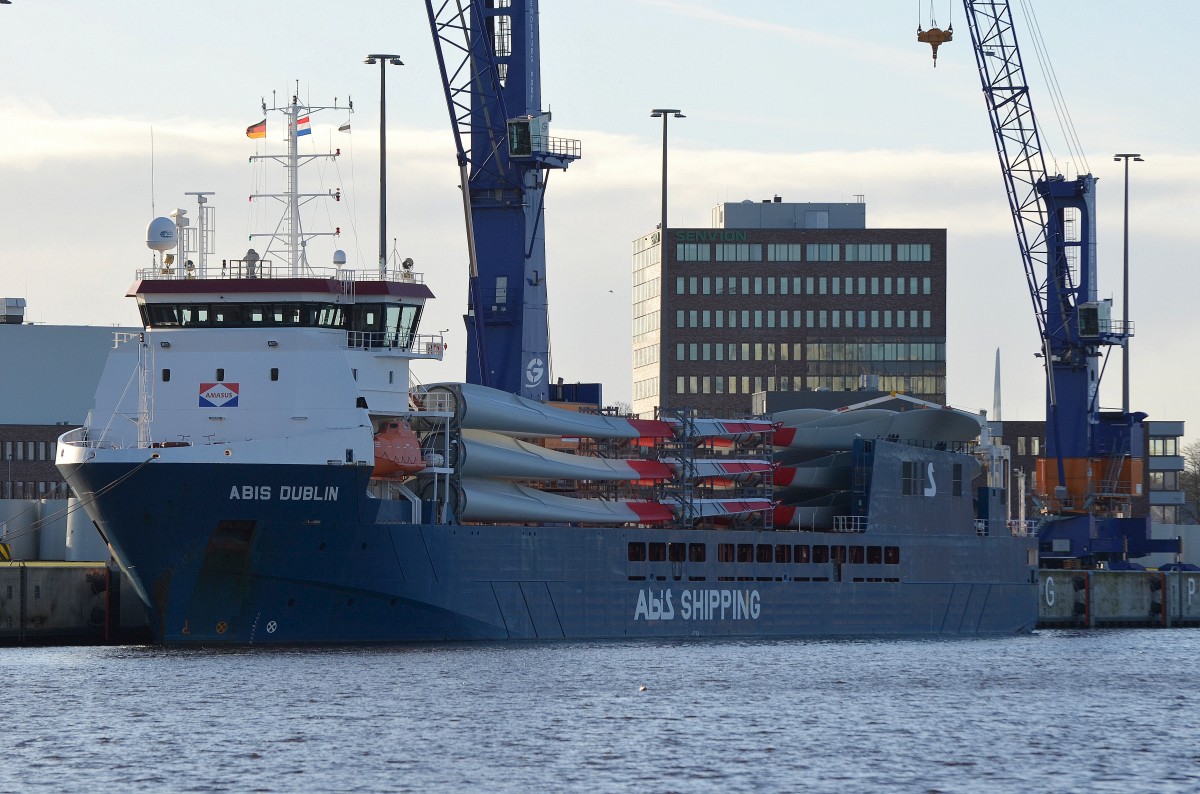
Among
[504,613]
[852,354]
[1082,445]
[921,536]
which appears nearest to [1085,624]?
[1082,445]

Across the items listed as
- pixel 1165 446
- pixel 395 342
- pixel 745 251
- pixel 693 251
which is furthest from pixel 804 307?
pixel 395 342

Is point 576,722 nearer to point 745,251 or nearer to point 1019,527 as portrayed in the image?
point 1019,527

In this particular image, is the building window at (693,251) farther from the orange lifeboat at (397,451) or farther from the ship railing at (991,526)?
the orange lifeboat at (397,451)

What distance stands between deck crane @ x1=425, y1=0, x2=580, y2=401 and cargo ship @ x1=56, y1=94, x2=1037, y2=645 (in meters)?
3.96

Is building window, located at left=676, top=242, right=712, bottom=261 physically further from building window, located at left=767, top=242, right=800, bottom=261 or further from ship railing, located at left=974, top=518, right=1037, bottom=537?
ship railing, located at left=974, top=518, right=1037, bottom=537

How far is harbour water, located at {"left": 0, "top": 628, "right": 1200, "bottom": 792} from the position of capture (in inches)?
1688

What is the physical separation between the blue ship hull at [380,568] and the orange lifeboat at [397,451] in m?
1.28

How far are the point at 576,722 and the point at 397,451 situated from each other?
15.8m

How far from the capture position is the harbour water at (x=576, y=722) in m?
42.9

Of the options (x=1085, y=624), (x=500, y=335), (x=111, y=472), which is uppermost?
(x=500, y=335)

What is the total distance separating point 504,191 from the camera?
254 feet

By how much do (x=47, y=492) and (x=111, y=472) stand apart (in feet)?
203

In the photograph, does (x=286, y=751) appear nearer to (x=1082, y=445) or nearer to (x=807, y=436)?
(x=807, y=436)

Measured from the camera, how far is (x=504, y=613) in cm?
6531
